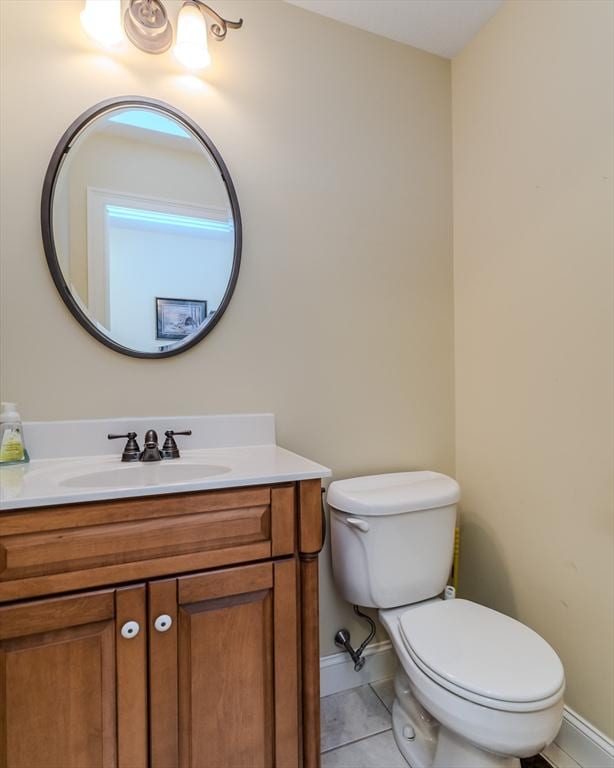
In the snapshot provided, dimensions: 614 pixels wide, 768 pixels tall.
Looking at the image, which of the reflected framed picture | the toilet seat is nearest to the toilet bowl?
the toilet seat

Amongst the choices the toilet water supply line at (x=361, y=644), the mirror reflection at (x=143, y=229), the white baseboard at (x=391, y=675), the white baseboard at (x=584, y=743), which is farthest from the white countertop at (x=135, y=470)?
the white baseboard at (x=584, y=743)

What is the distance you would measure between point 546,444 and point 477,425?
0.30m

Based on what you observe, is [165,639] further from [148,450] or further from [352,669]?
[352,669]

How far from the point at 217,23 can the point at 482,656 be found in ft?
6.45

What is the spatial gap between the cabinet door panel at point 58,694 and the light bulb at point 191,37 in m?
1.51

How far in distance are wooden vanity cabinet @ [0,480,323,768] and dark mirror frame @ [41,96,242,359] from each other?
0.60 metres

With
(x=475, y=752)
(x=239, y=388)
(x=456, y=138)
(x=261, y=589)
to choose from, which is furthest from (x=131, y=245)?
(x=475, y=752)

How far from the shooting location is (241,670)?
0.92 meters

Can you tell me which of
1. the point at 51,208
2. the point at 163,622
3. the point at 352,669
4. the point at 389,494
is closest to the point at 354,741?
the point at 352,669

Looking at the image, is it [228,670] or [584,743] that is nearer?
[228,670]

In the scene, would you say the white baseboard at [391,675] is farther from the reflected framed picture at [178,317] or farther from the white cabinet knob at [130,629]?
the reflected framed picture at [178,317]

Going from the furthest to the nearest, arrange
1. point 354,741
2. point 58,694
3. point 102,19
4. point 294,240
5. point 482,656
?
point 294,240 < point 354,741 < point 102,19 < point 482,656 < point 58,694

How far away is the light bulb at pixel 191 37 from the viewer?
1.25m

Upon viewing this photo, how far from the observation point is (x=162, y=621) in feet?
2.80
